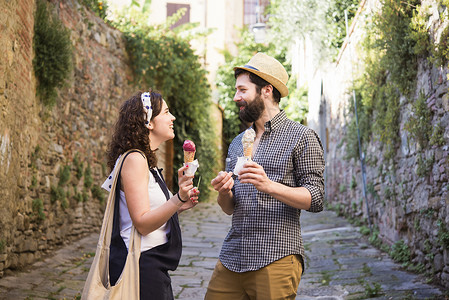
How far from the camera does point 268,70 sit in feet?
8.14

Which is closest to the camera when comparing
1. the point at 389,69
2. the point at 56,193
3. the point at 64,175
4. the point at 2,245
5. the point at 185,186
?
the point at 185,186

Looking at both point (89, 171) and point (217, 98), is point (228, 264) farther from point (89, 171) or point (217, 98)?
point (217, 98)

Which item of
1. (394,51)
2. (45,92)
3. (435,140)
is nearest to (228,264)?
(435,140)

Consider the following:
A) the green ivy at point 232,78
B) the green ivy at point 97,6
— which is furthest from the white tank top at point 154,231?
the green ivy at point 232,78

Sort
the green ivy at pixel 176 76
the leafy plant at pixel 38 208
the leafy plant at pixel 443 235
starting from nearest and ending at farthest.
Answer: the leafy plant at pixel 443 235 < the leafy plant at pixel 38 208 < the green ivy at pixel 176 76

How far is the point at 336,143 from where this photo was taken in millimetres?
10836

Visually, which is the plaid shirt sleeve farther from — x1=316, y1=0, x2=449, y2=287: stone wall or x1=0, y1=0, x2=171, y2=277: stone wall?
x1=0, y1=0, x2=171, y2=277: stone wall

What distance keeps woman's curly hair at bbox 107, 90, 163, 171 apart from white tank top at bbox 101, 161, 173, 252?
115 mm

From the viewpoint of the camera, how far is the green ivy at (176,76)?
32.5 ft

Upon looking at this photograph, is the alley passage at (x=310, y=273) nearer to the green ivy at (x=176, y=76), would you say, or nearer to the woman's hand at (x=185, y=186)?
the woman's hand at (x=185, y=186)

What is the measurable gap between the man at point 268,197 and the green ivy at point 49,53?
407 centimetres

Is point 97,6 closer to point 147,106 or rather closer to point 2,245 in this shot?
point 2,245

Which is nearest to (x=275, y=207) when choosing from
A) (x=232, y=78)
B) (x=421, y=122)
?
(x=421, y=122)

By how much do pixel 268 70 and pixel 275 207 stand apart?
2.21 ft
